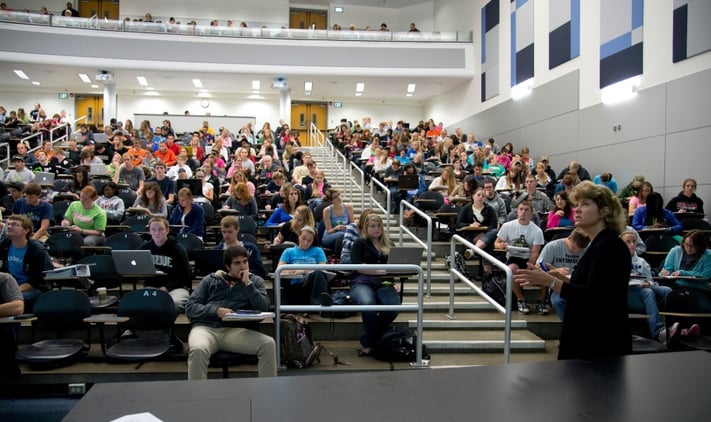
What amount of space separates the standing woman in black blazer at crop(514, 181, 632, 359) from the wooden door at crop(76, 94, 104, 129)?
27528 millimetres

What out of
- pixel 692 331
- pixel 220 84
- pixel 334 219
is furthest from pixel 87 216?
pixel 220 84

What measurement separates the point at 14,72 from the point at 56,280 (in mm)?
19566

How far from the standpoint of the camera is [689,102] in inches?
404

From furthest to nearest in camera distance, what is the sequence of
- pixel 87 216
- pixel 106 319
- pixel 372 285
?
pixel 87 216
pixel 372 285
pixel 106 319

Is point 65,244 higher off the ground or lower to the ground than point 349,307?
higher

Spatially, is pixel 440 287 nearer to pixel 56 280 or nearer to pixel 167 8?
pixel 56 280

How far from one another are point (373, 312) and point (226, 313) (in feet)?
5.10

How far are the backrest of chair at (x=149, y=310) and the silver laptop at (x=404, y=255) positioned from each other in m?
2.30

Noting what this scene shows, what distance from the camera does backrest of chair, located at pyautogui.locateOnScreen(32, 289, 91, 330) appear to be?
5.23 m

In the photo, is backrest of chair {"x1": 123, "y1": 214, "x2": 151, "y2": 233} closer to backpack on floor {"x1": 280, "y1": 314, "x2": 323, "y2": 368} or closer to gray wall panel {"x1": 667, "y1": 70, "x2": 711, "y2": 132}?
backpack on floor {"x1": 280, "y1": 314, "x2": 323, "y2": 368}

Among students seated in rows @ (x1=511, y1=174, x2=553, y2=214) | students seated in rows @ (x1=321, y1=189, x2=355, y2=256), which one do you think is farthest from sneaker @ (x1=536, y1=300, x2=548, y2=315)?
students seated in rows @ (x1=511, y1=174, x2=553, y2=214)

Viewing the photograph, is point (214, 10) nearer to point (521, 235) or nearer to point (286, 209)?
point (286, 209)

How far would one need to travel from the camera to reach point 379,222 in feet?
20.6

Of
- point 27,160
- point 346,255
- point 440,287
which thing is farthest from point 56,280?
point 27,160
